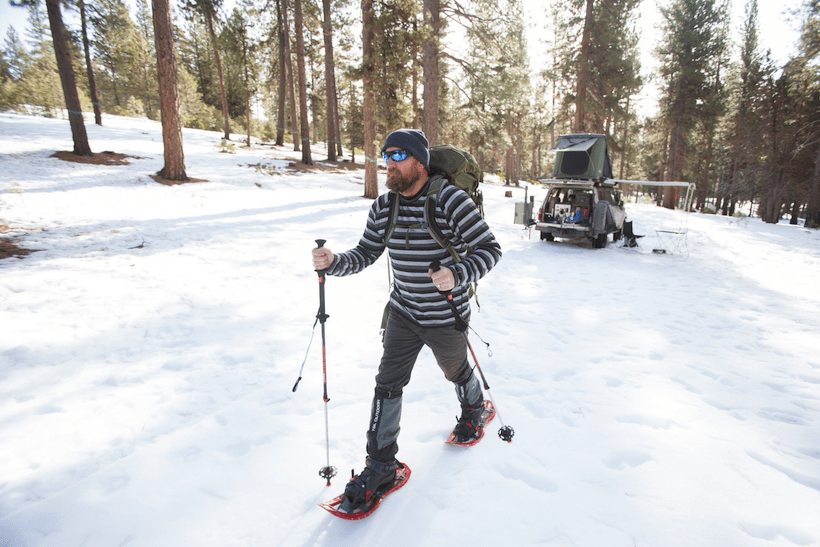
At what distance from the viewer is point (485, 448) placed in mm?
2928

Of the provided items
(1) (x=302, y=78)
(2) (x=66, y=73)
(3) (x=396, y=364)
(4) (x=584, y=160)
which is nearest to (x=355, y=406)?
(3) (x=396, y=364)

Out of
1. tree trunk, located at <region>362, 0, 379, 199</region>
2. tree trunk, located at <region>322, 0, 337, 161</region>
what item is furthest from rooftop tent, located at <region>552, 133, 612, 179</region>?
tree trunk, located at <region>322, 0, 337, 161</region>

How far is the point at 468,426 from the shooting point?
2.93m

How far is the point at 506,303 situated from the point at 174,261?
583cm

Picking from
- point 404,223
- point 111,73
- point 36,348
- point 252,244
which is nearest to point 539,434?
point 404,223

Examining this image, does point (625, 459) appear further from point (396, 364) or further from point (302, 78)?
point (302, 78)

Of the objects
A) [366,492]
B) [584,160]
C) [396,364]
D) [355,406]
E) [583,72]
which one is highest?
[583,72]

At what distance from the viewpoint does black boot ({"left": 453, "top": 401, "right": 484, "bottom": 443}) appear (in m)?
2.91

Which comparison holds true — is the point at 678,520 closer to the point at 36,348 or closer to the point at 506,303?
the point at 506,303

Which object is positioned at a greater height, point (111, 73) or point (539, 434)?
point (111, 73)

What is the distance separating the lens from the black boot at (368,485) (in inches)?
90.2

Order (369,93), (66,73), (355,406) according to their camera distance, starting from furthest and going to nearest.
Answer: (369,93) → (66,73) → (355,406)

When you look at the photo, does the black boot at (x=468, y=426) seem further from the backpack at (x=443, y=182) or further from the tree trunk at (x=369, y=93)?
the tree trunk at (x=369, y=93)

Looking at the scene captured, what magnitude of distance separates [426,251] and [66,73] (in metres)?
16.9
